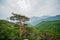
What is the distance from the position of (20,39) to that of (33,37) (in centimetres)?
107

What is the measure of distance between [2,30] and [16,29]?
1560mm

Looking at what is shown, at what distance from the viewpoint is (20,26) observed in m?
8.28

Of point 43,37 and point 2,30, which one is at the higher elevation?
point 2,30

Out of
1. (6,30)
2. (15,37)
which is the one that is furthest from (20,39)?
(6,30)

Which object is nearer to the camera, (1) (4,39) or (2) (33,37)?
(1) (4,39)

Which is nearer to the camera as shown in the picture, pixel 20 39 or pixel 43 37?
pixel 20 39

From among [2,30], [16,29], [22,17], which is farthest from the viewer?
[16,29]

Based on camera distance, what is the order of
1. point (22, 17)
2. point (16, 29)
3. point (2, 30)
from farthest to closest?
point (16, 29), point (22, 17), point (2, 30)

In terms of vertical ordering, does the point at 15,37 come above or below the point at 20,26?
below

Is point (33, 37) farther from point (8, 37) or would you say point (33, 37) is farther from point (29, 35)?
point (8, 37)

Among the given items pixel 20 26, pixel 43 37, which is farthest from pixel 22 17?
pixel 43 37

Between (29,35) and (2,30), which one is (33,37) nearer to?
(29,35)

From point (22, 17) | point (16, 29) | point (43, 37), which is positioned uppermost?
point (22, 17)

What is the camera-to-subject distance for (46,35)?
9.20m
